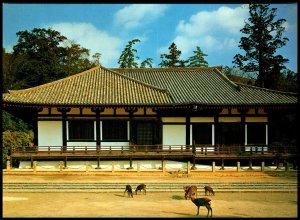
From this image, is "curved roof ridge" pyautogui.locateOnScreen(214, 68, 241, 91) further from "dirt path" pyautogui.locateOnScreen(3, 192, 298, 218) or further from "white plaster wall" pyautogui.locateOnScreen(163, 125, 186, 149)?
"dirt path" pyautogui.locateOnScreen(3, 192, 298, 218)

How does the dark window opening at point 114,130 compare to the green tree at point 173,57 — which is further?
the green tree at point 173,57

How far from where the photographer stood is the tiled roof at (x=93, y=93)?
68.1 feet

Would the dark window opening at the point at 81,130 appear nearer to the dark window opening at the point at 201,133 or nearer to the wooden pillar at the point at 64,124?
the wooden pillar at the point at 64,124

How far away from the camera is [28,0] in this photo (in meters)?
2.86

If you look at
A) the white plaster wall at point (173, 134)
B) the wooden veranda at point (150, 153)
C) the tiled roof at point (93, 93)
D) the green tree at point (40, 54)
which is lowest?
the wooden veranda at point (150, 153)

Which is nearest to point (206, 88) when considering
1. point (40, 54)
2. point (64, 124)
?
point (64, 124)

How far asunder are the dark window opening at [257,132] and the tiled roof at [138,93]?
1.96 m

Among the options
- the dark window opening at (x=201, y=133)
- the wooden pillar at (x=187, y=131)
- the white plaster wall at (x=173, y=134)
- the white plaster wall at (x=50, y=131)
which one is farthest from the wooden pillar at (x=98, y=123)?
the dark window opening at (x=201, y=133)

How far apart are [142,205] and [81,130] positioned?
10.4 m

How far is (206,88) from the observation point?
25.1 metres

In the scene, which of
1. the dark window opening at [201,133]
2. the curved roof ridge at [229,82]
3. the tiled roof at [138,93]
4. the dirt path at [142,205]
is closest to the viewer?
the dirt path at [142,205]

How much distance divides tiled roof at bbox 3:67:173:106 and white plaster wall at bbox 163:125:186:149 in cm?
210

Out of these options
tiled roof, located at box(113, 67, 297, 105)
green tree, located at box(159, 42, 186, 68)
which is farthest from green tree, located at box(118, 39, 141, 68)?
tiled roof, located at box(113, 67, 297, 105)

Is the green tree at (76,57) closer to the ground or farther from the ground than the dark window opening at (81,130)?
farther from the ground
